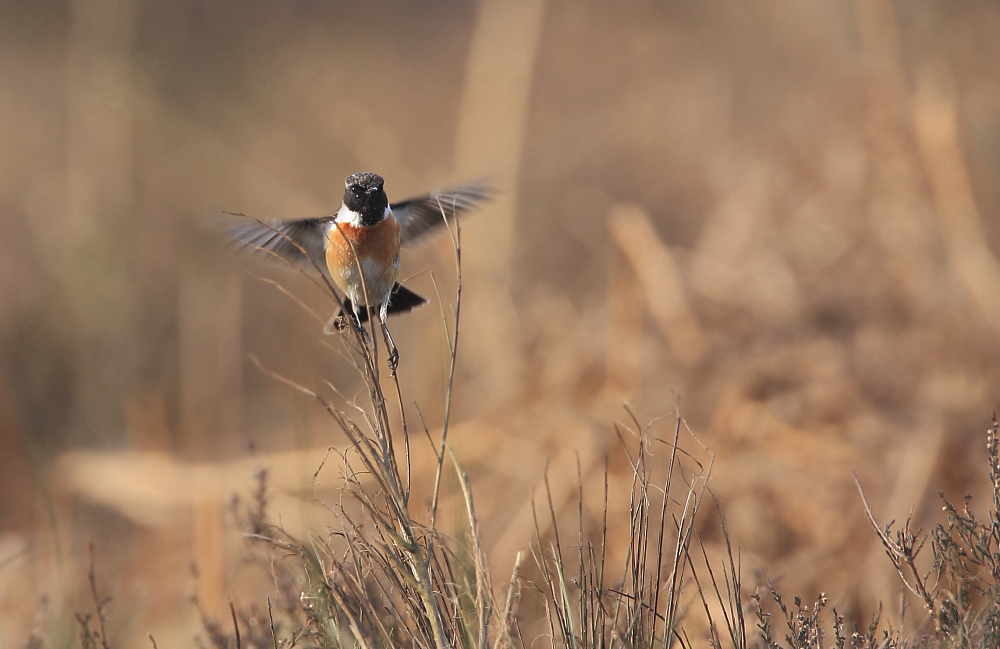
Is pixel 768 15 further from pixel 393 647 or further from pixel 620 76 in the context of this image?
pixel 393 647

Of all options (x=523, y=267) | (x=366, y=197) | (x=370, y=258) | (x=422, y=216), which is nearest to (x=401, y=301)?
(x=370, y=258)

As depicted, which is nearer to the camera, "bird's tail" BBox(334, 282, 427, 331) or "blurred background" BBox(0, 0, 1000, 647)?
"bird's tail" BBox(334, 282, 427, 331)

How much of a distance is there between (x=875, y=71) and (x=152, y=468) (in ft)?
24.3

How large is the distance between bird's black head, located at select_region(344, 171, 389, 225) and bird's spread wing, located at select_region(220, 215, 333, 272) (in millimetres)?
101

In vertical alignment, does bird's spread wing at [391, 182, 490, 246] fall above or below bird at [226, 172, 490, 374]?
above

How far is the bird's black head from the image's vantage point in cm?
298

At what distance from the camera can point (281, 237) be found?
128 inches

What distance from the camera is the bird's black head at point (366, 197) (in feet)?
9.77

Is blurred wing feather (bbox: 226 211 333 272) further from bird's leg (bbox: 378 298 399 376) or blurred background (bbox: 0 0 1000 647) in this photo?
blurred background (bbox: 0 0 1000 647)

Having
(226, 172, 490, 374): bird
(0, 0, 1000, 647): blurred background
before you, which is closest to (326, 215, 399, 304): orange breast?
(226, 172, 490, 374): bird

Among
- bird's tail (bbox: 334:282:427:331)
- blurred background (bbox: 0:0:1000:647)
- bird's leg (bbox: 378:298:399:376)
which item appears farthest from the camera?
blurred background (bbox: 0:0:1000:647)

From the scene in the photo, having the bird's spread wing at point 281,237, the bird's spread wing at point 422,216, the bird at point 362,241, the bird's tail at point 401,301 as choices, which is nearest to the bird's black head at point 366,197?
the bird at point 362,241

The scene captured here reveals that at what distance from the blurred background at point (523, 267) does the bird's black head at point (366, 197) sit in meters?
0.60

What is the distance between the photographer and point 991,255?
6281mm
